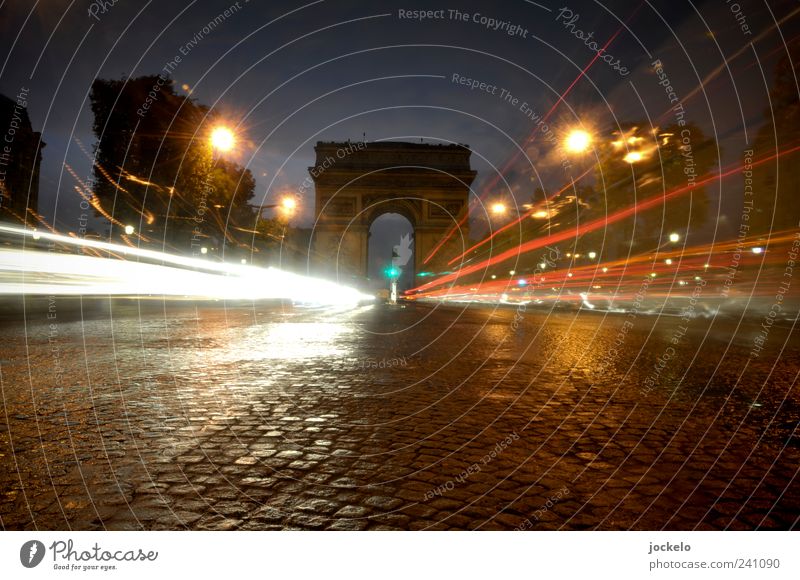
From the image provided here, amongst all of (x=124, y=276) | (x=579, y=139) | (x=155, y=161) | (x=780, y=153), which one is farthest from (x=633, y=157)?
(x=155, y=161)

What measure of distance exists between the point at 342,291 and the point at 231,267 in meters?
17.4

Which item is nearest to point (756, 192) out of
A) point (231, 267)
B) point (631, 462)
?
point (231, 267)

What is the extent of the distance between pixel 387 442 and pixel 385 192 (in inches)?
2333

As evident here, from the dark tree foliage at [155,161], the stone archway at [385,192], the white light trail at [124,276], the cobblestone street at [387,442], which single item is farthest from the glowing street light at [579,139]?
the stone archway at [385,192]

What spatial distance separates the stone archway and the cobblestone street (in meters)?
53.9

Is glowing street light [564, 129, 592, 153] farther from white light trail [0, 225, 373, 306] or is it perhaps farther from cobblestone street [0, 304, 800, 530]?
white light trail [0, 225, 373, 306]

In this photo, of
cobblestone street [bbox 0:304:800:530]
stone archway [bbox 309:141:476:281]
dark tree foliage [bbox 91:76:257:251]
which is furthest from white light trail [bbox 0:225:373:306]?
stone archway [bbox 309:141:476:281]

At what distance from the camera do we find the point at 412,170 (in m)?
61.0

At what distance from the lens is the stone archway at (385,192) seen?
198 feet

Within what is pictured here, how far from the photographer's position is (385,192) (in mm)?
61750

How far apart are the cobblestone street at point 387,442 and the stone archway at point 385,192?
53924 millimetres

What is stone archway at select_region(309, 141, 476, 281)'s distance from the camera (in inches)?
2375

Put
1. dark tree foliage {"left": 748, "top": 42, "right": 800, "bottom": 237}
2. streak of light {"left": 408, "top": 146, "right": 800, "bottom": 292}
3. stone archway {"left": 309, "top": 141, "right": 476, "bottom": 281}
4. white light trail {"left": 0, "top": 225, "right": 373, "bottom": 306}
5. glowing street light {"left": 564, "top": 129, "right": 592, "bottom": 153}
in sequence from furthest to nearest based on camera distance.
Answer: stone archway {"left": 309, "top": 141, "right": 476, "bottom": 281}, streak of light {"left": 408, "top": 146, "right": 800, "bottom": 292}, glowing street light {"left": 564, "top": 129, "right": 592, "bottom": 153}, dark tree foliage {"left": 748, "top": 42, "right": 800, "bottom": 237}, white light trail {"left": 0, "top": 225, "right": 373, "bottom": 306}
